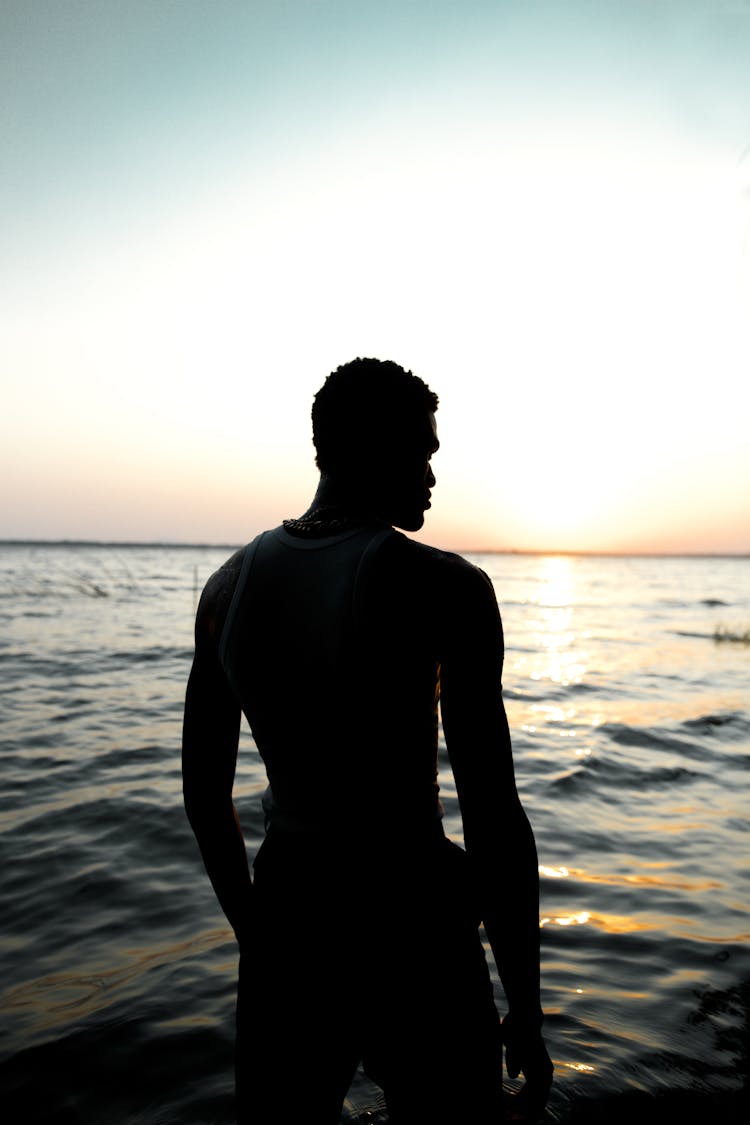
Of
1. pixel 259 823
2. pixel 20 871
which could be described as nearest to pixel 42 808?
pixel 20 871

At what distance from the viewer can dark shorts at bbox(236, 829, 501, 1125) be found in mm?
1468

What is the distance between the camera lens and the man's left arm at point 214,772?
1831 mm

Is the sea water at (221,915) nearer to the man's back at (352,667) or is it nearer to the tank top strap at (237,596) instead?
the man's back at (352,667)

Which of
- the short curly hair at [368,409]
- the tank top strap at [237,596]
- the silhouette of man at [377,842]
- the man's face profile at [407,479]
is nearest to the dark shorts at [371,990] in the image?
the silhouette of man at [377,842]

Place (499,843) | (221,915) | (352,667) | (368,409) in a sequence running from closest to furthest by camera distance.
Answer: (352,667) < (499,843) < (368,409) < (221,915)

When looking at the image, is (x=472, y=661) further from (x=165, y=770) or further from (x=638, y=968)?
(x=165, y=770)

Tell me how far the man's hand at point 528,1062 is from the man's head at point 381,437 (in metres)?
1.14

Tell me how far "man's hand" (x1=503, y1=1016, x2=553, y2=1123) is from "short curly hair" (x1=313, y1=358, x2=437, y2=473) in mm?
1323

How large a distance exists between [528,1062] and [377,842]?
0.60m

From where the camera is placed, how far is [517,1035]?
154cm

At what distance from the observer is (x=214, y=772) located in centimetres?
186

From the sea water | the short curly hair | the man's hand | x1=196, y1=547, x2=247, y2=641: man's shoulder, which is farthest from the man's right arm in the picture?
the sea water

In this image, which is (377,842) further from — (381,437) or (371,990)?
(381,437)

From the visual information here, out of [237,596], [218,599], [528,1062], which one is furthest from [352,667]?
[528,1062]
